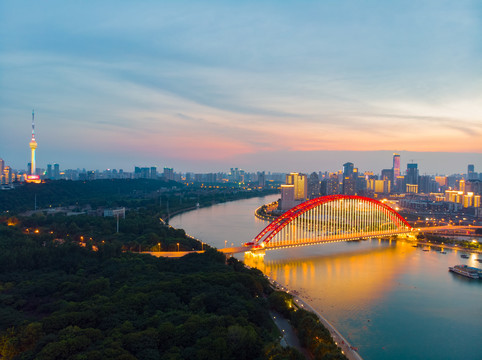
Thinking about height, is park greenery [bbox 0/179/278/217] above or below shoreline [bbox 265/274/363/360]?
above

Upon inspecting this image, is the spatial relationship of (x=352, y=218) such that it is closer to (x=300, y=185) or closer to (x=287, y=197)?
(x=287, y=197)

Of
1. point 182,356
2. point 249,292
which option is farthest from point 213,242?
point 182,356

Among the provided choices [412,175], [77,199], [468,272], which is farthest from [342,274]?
[412,175]

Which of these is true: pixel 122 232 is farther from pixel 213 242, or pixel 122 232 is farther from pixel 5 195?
pixel 5 195

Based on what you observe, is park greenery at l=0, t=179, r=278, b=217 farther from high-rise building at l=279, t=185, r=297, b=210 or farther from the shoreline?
the shoreline

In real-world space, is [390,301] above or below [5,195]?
below

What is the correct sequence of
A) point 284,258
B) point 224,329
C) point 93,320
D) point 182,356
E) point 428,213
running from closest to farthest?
point 182,356 → point 224,329 → point 93,320 → point 284,258 → point 428,213

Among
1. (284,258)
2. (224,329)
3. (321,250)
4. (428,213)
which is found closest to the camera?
(224,329)

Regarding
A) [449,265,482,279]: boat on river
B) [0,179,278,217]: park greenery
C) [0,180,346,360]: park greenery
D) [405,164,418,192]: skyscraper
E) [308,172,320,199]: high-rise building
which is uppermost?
[405,164,418,192]: skyscraper

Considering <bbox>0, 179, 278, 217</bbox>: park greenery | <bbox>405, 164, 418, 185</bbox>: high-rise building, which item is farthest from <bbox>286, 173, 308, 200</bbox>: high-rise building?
<bbox>405, 164, 418, 185</bbox>: high-rise building
